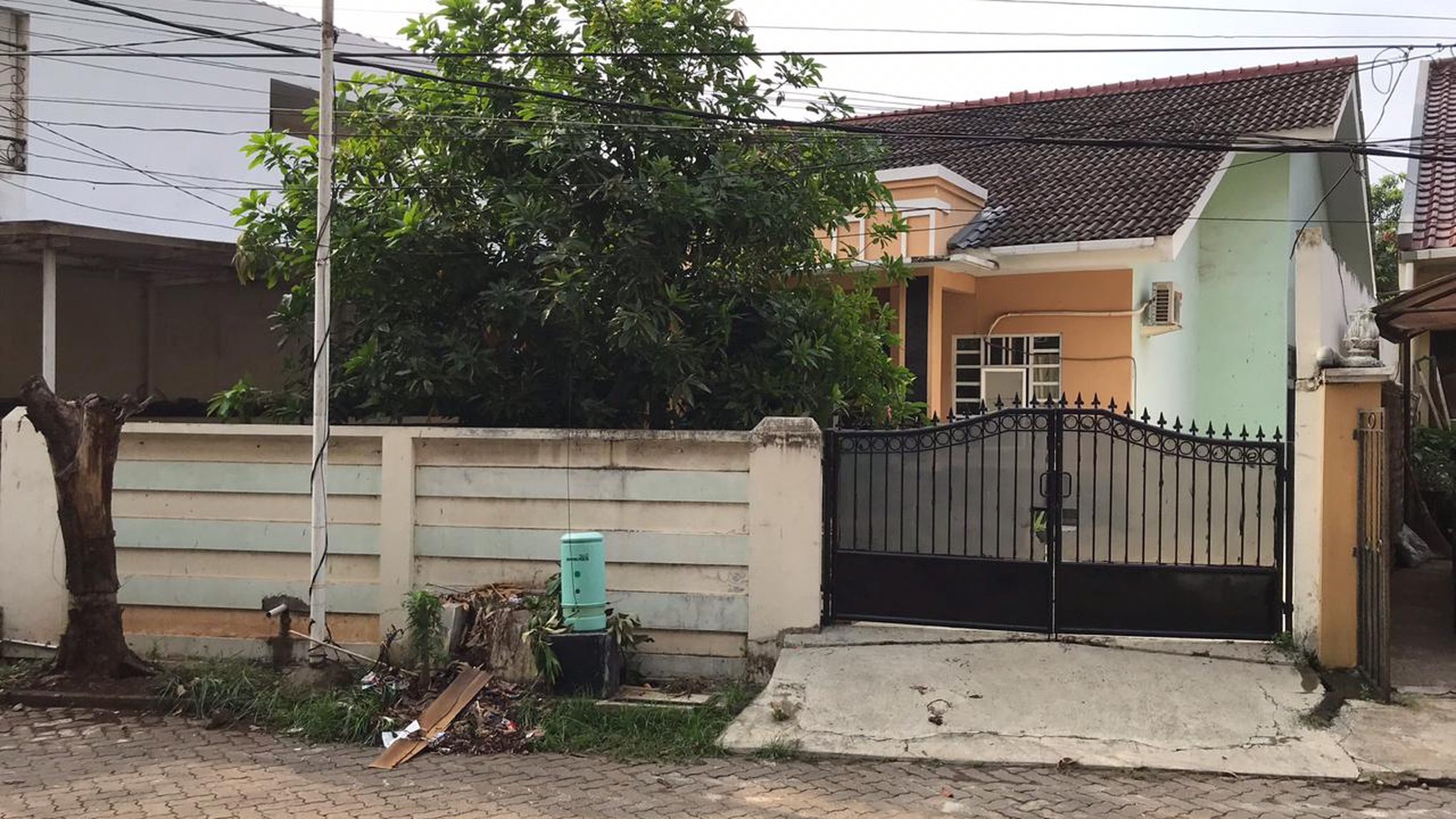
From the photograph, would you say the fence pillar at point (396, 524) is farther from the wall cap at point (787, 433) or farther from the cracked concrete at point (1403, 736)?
the cracked concrete at point (1403, 736)

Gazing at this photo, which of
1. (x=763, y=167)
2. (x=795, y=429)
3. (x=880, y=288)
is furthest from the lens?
(x=880, y=288)

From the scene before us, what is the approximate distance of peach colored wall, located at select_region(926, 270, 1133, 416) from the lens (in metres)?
12.1

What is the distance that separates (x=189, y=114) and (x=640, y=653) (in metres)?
12.6

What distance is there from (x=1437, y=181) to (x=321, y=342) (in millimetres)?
12619

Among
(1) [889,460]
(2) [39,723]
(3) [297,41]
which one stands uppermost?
(3) [297,41]

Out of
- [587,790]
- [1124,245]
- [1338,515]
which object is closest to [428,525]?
[587,790]

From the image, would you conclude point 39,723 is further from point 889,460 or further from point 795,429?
point 889,460

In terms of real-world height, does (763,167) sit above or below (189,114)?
below

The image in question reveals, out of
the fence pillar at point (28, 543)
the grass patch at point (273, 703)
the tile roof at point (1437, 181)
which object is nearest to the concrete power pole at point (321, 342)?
the grass patch at point (273, 703)

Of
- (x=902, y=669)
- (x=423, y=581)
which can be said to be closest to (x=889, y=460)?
(x=902, y=669)

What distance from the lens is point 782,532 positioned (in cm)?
712

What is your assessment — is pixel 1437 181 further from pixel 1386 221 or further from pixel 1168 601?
pixel 1386 221

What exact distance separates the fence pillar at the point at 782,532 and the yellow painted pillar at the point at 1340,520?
311 cm

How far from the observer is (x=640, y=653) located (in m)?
7.28
